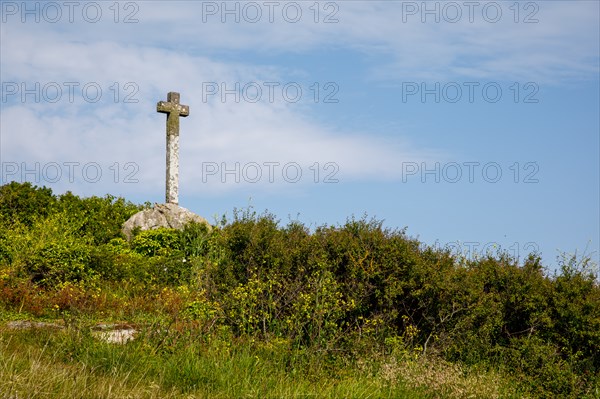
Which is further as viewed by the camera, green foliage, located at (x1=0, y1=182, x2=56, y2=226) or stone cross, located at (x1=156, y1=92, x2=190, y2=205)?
stone cross, located at (x1=156, y1=92, x2=190, y2=205)

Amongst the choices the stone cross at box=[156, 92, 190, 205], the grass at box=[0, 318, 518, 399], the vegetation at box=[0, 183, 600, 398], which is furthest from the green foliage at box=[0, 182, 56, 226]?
the grass at box=[0, 318, 518, 399]

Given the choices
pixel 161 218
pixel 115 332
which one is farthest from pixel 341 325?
pixel 161 218

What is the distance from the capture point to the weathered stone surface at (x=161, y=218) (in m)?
19.7

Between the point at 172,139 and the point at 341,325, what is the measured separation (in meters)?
14.1

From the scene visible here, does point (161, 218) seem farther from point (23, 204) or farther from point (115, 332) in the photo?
point (115, 332)

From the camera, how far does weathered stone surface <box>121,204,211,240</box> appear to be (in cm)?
1972

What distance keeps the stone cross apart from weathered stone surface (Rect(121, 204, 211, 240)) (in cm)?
79

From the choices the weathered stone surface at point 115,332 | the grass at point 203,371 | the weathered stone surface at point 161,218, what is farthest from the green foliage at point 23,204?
the grass at point 203,371

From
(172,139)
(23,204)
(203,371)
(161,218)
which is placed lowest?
(203,371)

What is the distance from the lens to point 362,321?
9297 millimetres

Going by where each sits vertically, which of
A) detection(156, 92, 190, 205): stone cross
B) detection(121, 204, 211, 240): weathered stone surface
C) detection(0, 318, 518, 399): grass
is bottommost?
detection(0, 318, 518, 399): grass

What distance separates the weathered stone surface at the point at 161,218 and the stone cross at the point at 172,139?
792mm

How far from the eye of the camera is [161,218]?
19.9 metres

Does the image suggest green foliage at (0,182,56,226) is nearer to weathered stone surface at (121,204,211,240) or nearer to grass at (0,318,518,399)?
weathered stone surface at (121,204,211,240)
